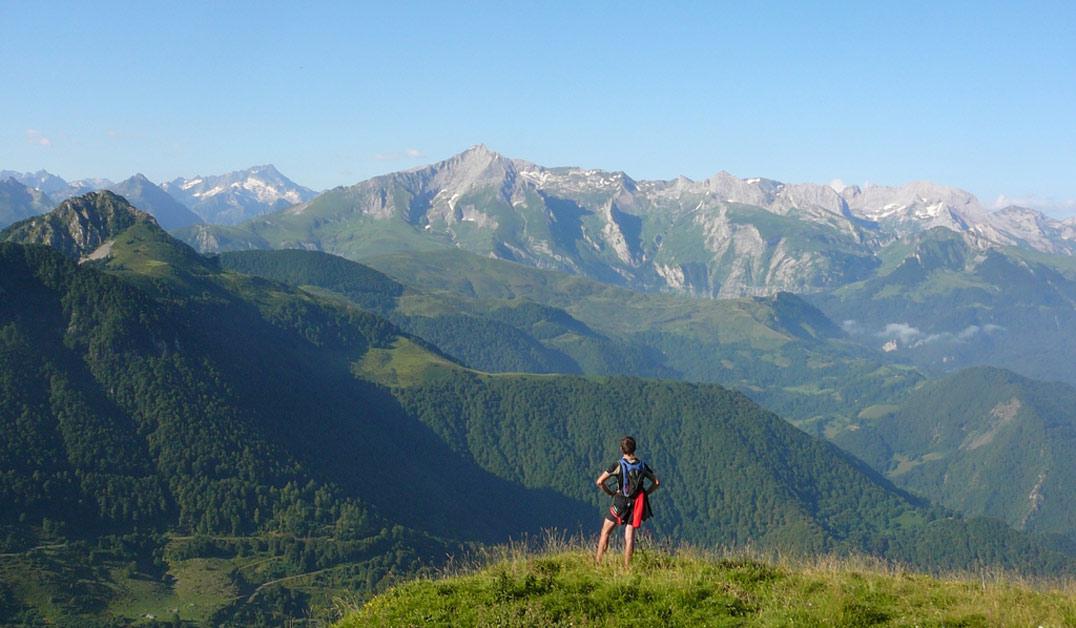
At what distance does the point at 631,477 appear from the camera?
30.2m

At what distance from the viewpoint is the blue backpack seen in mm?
30116

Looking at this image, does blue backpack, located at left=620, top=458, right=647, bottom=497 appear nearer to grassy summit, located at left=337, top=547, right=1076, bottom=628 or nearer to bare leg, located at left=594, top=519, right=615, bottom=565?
bare leg, located at left=594, top=519, right=615, bottom=565

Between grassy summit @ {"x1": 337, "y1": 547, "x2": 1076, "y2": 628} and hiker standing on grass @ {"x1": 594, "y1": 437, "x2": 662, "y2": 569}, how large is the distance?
1.15 metres

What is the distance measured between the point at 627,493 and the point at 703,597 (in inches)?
181

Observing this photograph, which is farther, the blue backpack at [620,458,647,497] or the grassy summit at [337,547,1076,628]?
the blue backpack at [620,458,647,497]

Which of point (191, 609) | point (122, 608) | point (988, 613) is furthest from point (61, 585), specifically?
point (988, 613)

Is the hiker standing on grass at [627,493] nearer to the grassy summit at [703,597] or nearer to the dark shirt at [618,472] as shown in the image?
the dark shirt at [618,472]

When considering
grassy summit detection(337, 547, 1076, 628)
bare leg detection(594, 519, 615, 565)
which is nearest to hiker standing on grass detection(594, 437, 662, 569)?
bare leg detection(594, 519, 615, 565)

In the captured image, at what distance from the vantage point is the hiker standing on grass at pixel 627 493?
98.4ft

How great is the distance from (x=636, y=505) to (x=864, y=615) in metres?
7.99

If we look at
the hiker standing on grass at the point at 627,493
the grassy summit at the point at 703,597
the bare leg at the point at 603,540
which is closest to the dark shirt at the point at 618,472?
the hiker standing on grass at the point at 627,493

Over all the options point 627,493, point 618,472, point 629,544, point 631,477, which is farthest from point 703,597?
point 618,472

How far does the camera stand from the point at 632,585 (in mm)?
27297

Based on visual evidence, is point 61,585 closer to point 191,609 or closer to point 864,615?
point 191,609
